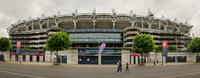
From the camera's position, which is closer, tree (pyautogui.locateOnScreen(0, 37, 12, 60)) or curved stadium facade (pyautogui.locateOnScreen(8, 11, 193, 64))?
tree (pyautogui.locateOnScreen(0, 37, 12, 60))

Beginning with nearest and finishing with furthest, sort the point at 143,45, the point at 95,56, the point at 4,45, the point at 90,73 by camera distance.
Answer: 1. the point at 90,73
2. the point at 143,45
3. the point at 95,56
4. the point at 4,45

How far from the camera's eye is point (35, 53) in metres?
105

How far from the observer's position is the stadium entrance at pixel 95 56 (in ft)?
262

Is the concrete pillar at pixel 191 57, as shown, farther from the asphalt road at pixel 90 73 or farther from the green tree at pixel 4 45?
the green tree at pixel 4 45

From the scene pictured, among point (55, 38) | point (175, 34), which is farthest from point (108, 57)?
point (175, 34)

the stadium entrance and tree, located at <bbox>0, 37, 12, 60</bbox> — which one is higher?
tree, located at <bbox>0, 37, 12, 60</bbox>

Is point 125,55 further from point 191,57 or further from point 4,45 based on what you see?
point 4,45

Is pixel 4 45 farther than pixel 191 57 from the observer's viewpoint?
Yes

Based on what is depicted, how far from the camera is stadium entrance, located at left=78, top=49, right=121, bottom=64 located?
262 ft

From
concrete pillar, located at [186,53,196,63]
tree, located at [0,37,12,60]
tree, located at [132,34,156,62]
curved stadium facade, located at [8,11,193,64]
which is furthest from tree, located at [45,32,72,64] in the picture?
curved stadium facade, located at [8,11,193,64]

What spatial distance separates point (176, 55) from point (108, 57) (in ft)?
93.5

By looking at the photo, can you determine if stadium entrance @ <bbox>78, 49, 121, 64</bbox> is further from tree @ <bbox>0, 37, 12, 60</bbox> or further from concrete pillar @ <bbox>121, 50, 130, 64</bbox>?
tree @ <bbox>0, 37, 12, 60</bbox>

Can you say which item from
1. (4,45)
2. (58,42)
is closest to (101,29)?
(4,45)

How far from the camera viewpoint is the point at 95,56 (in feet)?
263
